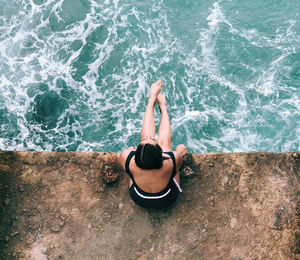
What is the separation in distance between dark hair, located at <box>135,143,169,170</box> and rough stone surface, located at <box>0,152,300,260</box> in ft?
4.16

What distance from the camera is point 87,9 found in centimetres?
1194

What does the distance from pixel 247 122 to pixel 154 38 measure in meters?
4.99

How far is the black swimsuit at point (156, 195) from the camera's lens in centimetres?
417

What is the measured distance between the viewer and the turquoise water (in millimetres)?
9711

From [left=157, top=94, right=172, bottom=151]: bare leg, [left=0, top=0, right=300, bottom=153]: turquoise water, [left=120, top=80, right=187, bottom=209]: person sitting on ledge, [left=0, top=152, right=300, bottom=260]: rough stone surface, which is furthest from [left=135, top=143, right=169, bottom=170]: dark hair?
[left=0, top=0, right=300, bottom=153]: turquoise water

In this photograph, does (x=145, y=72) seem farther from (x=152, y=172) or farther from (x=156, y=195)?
(x=152, y=172)

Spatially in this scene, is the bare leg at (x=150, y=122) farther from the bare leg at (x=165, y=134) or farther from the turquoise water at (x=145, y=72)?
the turquoise water at (x=145, y=72)

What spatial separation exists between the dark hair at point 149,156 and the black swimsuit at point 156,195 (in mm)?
464

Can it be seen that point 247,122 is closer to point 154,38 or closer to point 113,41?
point 154,38

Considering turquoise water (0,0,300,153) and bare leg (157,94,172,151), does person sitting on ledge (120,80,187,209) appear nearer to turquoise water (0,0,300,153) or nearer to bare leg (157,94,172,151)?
bare leg (157,94,172,151)

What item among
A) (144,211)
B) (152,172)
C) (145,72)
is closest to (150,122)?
(152,172)

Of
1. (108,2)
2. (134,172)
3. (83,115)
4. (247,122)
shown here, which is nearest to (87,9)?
(108,2)

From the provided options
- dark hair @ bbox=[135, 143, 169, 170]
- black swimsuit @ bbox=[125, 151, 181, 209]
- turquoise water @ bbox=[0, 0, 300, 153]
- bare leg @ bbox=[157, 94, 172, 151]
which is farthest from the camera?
turquoise water @ bbox=[0, 0, 300, 153]

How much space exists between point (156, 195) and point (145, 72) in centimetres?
720
